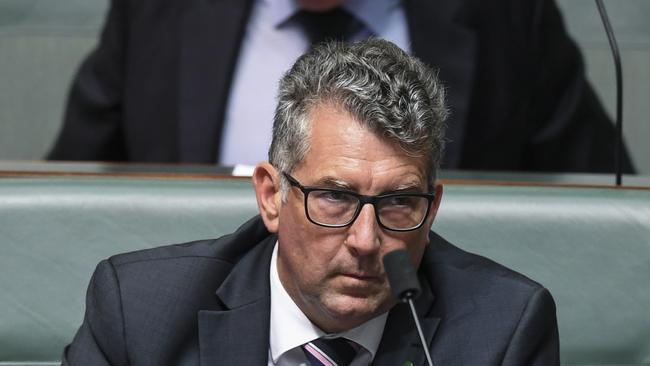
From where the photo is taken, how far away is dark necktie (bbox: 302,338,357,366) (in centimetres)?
159

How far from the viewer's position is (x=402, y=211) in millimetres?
1487

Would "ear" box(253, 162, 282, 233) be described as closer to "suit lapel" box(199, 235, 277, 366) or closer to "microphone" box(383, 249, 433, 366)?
"suit lapel" box(199, 235, 277, 366)

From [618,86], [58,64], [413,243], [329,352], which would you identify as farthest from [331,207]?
[58,64]

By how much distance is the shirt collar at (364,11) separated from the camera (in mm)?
2385

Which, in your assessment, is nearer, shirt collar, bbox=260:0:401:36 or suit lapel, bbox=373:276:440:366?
suit lapel, bbox=373:276:440:366

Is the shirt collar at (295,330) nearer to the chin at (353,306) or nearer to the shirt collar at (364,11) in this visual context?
the chin at (353,306)

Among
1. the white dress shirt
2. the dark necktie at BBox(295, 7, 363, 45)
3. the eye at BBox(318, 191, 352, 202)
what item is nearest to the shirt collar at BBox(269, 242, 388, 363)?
the eye at BBox(318, 191, 352, 202)

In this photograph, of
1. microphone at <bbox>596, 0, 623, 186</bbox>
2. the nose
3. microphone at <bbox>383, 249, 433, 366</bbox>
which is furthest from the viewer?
microphone at <bbox>596, 0, 623, 186</bbox>

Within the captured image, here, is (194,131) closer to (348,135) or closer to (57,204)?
(57,204)

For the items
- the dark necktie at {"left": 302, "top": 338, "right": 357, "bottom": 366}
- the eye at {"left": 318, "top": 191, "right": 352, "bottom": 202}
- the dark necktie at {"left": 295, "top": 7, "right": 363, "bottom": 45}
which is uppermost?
the dark necktie at {"left": 295, "top": 7, "right": 363, "bottom": 45}

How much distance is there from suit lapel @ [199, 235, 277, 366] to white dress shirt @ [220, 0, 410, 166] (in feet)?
2.36

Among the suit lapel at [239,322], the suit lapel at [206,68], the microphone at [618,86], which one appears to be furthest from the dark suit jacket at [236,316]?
the suit lapel at [206,68]

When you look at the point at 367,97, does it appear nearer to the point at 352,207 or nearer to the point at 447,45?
the point at 352,207

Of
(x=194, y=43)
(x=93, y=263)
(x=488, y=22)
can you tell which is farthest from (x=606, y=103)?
(x=93, y=263)
